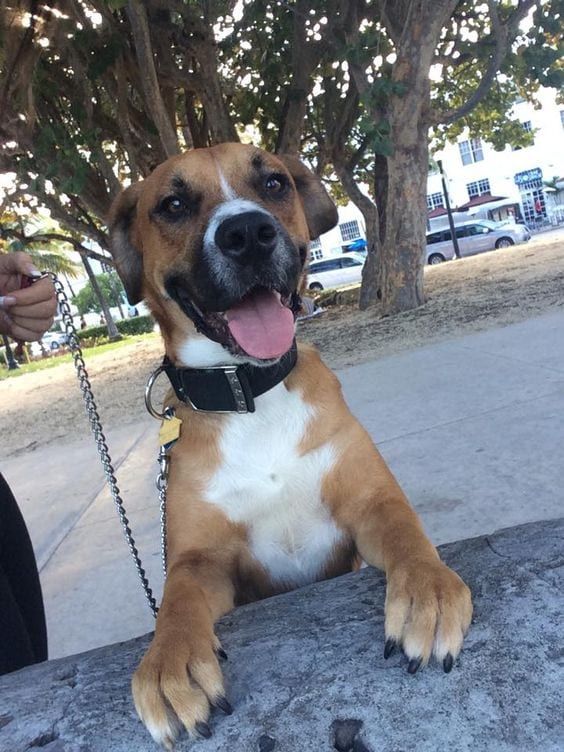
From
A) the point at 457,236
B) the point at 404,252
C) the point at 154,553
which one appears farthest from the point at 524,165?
the point at 154,553

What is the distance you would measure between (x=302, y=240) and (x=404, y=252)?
8745 mm

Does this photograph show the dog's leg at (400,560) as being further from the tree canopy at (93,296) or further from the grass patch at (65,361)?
the tree canopy at (93,296)

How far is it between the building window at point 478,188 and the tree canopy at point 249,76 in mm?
38337

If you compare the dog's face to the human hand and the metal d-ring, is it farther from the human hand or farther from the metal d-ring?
the human hand

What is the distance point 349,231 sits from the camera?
6056 centimetres

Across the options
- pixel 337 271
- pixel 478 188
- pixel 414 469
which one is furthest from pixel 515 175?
pixel 414 469

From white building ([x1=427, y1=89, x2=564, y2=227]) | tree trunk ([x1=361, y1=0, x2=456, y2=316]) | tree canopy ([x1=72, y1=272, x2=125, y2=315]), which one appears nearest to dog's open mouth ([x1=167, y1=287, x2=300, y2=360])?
tree trunk ([x1=361, y1=0, x2=456, y2=316])

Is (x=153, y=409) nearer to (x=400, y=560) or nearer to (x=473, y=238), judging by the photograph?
(x=400, y=560)

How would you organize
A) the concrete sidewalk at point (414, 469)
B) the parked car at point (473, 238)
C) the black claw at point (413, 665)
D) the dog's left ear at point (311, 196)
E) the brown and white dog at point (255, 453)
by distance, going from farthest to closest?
the parked car at point (473, 238) → the concrete sidewalk at point (414, 469) → the dog's left ear at point (311, 196) → the brown and white dog at point (255, 453) → the black claw at point (413, 665)

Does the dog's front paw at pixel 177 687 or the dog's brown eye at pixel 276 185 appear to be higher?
the dog's brown eye at pixel 276 185

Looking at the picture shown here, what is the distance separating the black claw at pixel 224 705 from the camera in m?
1.18

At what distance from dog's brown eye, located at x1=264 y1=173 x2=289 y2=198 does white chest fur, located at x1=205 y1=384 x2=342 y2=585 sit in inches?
40.6

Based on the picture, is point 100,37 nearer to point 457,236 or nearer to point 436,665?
point 436,665

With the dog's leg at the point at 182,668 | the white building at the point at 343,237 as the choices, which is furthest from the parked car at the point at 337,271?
the dog's leg at the point at 182,668
